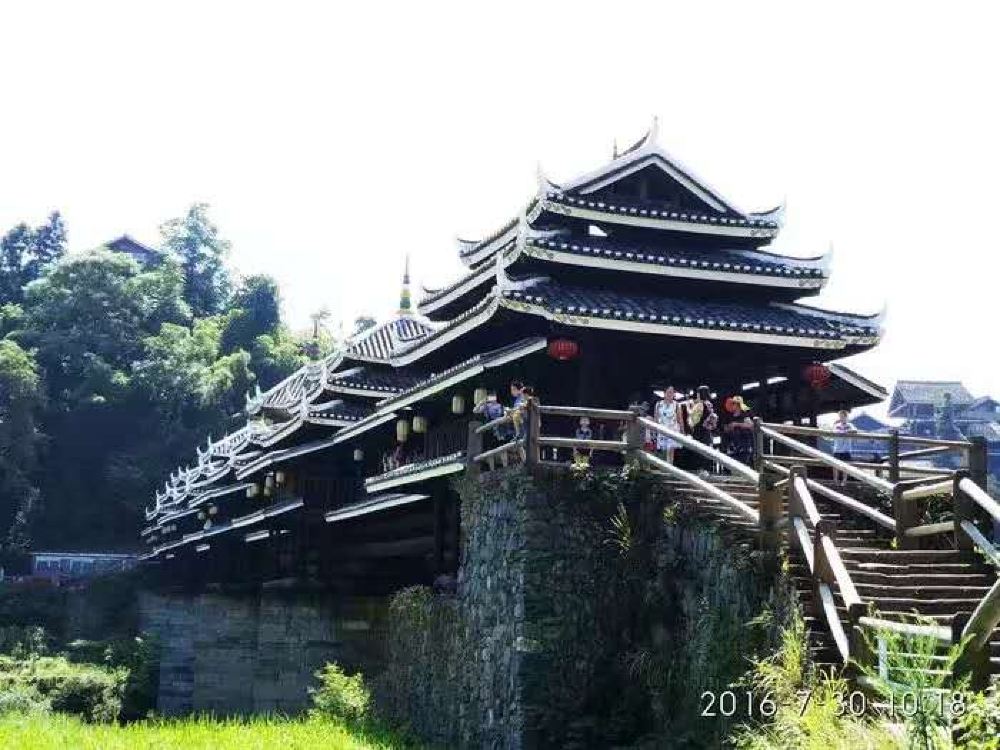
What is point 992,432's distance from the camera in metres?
66.4

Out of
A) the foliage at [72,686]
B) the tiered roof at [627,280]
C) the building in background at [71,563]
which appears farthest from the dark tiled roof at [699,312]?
the building in background at [71,563]

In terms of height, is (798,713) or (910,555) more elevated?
(910,555)

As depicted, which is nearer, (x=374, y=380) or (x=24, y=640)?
(x=374, y=380)

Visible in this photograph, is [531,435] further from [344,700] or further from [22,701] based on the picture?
[22,701]

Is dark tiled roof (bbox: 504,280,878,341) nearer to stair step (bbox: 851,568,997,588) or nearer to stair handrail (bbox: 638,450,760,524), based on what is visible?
stair handrail (bbox: 638,450,760,524)

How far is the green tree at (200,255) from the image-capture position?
314 ft

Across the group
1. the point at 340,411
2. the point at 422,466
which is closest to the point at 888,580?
the point at 422,466

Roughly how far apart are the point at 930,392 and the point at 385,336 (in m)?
47.9

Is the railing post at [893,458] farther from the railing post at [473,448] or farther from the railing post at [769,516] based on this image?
the railing post at [473,448]

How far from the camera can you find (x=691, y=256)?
2141cm

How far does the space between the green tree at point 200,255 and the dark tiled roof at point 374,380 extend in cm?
6530

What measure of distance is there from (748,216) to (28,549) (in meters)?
56.2

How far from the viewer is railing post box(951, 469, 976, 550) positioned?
1184 centimetres

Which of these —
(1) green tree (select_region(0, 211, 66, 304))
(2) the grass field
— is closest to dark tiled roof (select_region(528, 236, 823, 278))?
(2) the grass field
